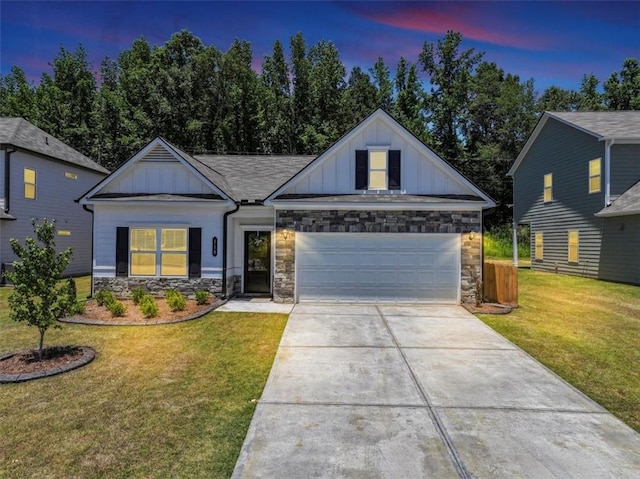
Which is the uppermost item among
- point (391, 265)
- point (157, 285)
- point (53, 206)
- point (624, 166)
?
point (624, 166)

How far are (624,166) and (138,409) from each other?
19865mm

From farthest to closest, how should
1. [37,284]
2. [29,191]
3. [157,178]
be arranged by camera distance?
[29,191]
[157,178]
[37,284]

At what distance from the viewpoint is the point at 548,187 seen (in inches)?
806

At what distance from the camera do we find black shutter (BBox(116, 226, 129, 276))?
12.3 meters

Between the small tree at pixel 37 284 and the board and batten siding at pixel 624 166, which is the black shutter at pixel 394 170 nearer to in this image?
the small tree at pixel 37 284

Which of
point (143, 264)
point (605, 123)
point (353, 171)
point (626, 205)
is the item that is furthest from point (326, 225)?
point (605, 123)

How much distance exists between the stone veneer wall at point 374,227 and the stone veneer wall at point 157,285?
2136 mm

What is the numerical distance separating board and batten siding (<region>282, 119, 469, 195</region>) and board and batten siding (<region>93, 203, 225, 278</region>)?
2.75m

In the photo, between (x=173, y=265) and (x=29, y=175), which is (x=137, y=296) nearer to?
(x=173, y=265)

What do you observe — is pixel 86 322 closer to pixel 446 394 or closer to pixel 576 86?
pixel 446 394

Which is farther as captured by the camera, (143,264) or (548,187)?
(548,187)

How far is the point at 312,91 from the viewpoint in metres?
35.0

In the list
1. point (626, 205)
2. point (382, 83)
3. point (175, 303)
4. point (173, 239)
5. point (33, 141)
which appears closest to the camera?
point (175, 303)

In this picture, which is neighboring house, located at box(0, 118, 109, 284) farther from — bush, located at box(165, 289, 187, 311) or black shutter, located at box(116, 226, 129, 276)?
bush, located at box(165, 289, 187, 311)
